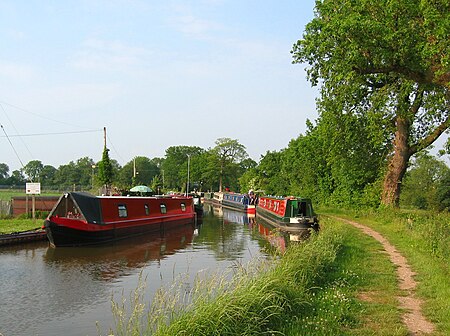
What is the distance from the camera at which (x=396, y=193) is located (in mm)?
22984

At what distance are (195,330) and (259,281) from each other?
5.85 feet

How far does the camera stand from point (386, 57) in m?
16.1

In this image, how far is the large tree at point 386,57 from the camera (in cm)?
1481

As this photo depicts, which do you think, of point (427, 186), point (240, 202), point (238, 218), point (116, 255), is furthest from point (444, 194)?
point (116, 255)

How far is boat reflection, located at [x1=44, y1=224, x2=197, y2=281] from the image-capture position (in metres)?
14.3

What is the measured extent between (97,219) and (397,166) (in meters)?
13.9

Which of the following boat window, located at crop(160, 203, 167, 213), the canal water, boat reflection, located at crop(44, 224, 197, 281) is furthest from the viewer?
boat window, located at crop(160, 203, 167, 213)

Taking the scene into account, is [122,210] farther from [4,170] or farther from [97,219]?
[4,170]

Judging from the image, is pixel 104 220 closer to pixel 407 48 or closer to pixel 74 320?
pixel 74 320

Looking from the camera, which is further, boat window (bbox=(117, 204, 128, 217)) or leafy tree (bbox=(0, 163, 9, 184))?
leafy tree (bbox=(0, 163, 9, 184))

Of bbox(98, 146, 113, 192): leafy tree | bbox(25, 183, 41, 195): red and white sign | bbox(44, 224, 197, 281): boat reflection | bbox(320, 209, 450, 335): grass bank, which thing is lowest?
bbox(44, 224, 197, 281): boat reflection

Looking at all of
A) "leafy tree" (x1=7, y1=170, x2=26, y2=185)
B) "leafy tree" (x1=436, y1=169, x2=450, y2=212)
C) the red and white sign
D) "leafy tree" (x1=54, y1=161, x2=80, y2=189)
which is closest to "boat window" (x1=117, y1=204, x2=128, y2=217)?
the red and white sign

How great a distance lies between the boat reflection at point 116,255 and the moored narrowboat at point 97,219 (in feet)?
1.30

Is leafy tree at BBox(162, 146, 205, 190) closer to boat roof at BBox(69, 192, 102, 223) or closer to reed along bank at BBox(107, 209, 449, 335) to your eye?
boat roof at BBox(69, 192, 102, 223)
